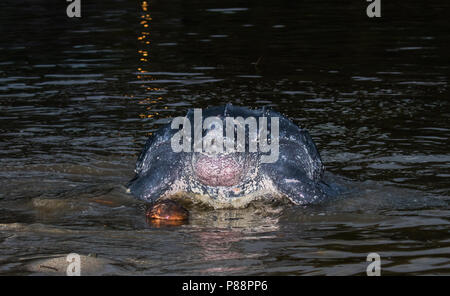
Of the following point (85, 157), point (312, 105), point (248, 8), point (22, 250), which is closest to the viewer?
point (22, 250)

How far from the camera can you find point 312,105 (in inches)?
431

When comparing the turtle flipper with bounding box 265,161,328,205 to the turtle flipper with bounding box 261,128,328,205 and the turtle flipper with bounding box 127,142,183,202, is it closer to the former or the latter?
the turtle flipper with bounding box 261,128,328,205

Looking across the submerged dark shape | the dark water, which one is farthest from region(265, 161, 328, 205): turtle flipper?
the dark water

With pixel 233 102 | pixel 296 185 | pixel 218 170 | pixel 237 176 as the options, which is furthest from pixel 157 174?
pixel 233 102

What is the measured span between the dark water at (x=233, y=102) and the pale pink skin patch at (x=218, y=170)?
0.40 metres

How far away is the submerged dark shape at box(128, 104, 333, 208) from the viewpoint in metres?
7.27

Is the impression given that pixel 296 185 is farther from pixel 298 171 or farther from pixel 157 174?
pixel 157 174

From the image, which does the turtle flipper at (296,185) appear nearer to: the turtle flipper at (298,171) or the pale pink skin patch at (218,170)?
the turtle flipper at (298,171)

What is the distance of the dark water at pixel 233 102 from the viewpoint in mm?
5977

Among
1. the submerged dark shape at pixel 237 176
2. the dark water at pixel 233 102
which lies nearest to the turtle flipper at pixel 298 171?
the submerged dark shape at pixel 237 176

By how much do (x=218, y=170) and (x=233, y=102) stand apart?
389cm
